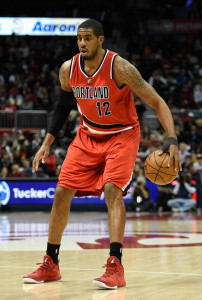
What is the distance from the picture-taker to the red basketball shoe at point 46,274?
5234mm

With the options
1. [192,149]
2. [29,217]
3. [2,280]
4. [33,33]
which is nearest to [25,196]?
[29,217]

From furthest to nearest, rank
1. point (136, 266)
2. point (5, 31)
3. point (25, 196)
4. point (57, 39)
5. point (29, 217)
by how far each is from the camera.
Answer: point (57, 39)
point (5, 31)
point (25, 196)
point (29, 217)
point (136, 266)

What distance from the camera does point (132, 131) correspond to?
5453 millimetres

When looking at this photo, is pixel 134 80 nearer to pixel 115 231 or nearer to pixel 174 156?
pixel 174 156

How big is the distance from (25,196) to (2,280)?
11479 millimetres

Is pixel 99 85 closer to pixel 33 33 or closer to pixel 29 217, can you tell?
pixel 29 217

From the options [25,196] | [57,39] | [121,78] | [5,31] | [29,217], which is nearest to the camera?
[121,78]

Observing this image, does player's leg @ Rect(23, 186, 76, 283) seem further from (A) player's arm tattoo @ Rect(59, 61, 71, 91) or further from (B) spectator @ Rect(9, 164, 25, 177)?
(B) spectator @ Rect(9, 164, 25, 177)

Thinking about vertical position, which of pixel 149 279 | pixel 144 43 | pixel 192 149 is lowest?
pixel 149 279

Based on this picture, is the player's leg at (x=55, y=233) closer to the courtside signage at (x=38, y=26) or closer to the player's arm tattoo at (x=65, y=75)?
the player's arm tattoo at (x=65, y=75)

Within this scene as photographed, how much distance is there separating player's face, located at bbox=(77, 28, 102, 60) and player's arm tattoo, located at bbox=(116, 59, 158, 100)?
26 centimetres

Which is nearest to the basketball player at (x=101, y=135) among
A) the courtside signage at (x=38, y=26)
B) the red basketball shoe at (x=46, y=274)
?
the red basketball shoe at (x=46, y=274)

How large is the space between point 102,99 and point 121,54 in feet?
66.7

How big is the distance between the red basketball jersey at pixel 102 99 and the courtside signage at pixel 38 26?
64.8ft
